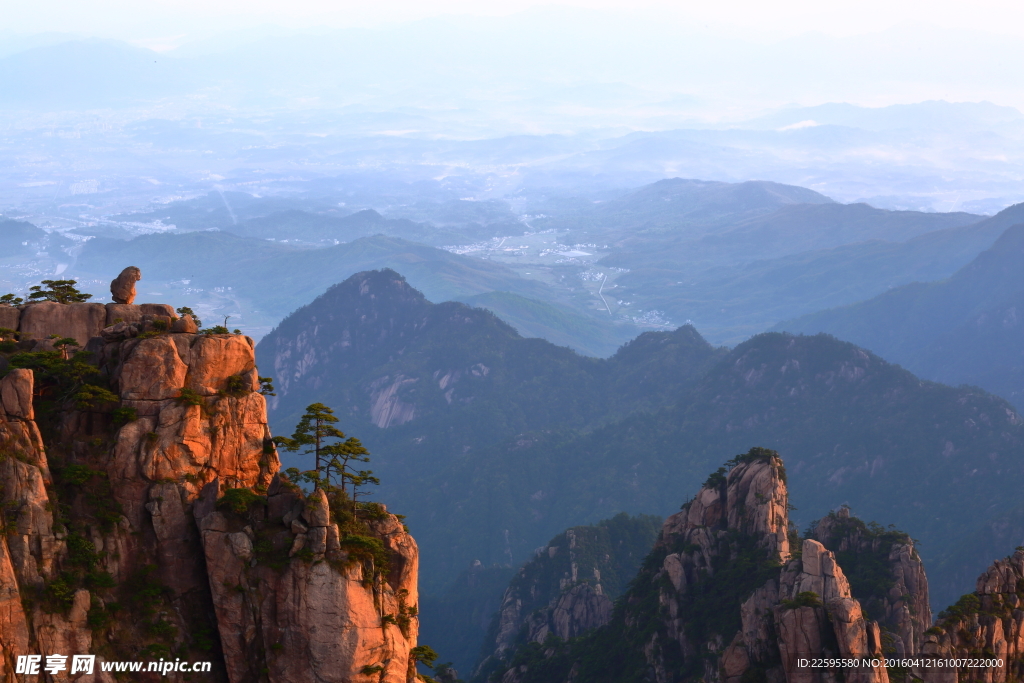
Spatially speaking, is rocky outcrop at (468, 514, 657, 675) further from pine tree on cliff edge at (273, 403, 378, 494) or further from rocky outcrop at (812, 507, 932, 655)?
pine tree on cliff edge at (273, 403, 378, 494)

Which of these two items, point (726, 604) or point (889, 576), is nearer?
point (726, 604)

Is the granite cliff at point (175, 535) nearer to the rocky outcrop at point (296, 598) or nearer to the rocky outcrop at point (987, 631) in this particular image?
the rocky outcrop at point (296, 598)

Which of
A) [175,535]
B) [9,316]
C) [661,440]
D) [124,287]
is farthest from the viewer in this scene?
[661,440]

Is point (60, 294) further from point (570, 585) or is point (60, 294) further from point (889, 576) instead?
point (570, 585)

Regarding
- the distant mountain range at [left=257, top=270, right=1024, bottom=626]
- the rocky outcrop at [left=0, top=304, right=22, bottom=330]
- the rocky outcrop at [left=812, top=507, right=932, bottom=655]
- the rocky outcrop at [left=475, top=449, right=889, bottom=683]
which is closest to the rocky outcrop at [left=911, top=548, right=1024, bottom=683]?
the rocky outcrop at [left=475, top=449, right=889, bottom=683]

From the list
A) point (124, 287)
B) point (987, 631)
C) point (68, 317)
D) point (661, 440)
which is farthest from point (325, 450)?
point (661, 440)

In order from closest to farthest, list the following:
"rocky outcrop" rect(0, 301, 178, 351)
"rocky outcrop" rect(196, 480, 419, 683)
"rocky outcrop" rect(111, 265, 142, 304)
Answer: "rocky outcrop" rect(196, 480, 419, 683) < "rocky outcrop" rect(0, 301, 178, 351) < "rocky outcrop" rect(111, 265, 142, 304)

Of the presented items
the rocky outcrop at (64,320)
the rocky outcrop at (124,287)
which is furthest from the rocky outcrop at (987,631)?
the rocky outcrop at (64,320)
